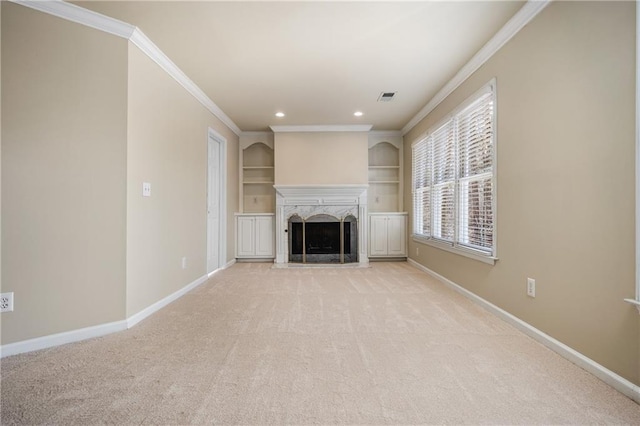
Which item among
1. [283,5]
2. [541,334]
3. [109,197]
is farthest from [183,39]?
[541,334]

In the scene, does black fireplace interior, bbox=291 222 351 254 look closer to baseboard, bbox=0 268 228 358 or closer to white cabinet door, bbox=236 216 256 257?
white cabinet door, bbox=236 216 256 257

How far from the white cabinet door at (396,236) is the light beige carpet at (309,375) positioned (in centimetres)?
270

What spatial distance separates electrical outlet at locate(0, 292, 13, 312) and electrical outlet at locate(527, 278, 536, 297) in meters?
3.58

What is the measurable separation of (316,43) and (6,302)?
2.95 meters

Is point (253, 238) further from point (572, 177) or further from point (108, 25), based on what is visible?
point (572, 177)

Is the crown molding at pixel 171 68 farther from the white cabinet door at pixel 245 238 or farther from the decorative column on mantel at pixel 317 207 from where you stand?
the white cabinet door at pixel 245 238

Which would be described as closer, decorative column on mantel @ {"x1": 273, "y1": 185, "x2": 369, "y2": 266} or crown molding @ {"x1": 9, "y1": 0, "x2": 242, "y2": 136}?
crown molding @ {"x1": 9, "y1": 0, "x2": 242, "y2": 136}

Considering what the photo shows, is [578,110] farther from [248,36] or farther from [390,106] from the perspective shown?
[390,106]

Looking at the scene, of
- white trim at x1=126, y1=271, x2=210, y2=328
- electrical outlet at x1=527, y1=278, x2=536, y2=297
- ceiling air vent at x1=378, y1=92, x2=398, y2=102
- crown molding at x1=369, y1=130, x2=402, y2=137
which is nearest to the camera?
electrical outlet at x1=527, y1=278, x2=536, y2=297

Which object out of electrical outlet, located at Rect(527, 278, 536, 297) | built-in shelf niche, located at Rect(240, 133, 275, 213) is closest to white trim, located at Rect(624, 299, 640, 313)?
electrical outlet, located at Rect(527, 278, 536, 297)

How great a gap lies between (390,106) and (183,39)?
110 inches

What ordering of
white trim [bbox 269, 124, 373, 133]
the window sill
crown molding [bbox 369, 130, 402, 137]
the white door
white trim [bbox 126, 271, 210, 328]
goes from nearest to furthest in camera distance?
1. white trim [bbox 126, 271, 210, 328]
2. the window sill
3. the white door
4. white trim [bbox 269, 124, 373, 133]
5. crown molding [bbox 369, 130, 402, 137]

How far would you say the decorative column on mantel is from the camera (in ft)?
17.5

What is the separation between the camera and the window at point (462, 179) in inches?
111
